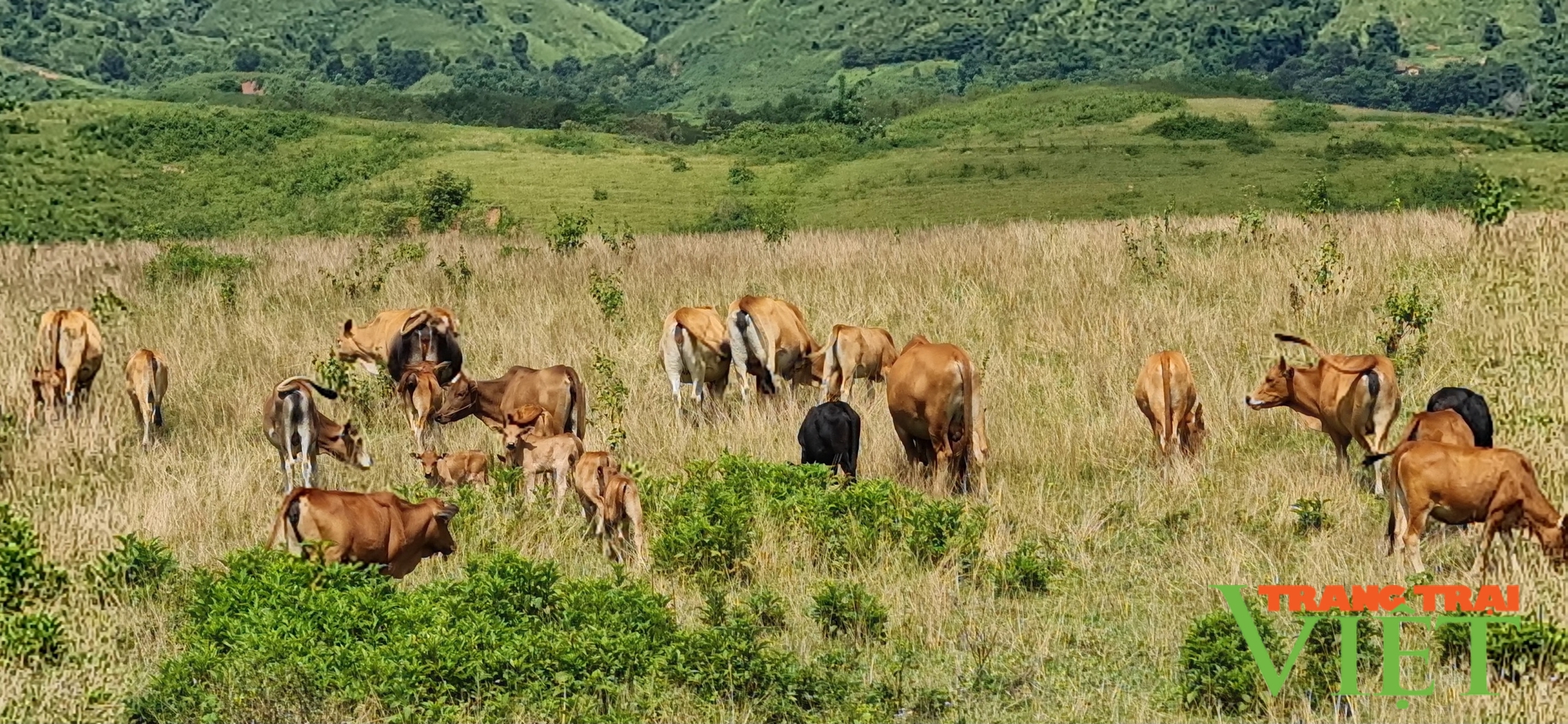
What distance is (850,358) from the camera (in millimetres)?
12695

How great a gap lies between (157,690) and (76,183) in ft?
132

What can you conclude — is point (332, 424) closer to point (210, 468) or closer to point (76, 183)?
point (210, 468)

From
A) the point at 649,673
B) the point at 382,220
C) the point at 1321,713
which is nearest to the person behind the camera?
the point at 1321,713

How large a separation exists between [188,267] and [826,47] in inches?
3517

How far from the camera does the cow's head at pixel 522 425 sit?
10734 millimetres

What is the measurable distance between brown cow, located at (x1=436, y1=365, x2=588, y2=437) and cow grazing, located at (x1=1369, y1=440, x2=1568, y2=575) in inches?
223

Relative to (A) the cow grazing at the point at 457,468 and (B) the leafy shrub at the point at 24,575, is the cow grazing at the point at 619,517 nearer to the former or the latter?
(A) the cow grazing at the point at 457,468

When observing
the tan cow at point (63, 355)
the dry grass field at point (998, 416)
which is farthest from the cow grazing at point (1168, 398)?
the tan cow at point (63, 355)

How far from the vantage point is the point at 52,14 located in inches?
4102

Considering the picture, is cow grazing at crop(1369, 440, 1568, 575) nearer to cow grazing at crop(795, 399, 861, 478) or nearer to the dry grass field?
the dry grass field

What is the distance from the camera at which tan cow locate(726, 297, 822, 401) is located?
13391 mm

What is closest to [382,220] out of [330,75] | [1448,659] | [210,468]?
[210,468]

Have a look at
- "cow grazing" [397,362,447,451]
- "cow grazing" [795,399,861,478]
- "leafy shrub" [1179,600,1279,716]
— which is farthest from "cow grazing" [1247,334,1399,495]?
"cow grazing" [397,362,447,451]

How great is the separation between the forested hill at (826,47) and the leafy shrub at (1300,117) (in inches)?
1198
